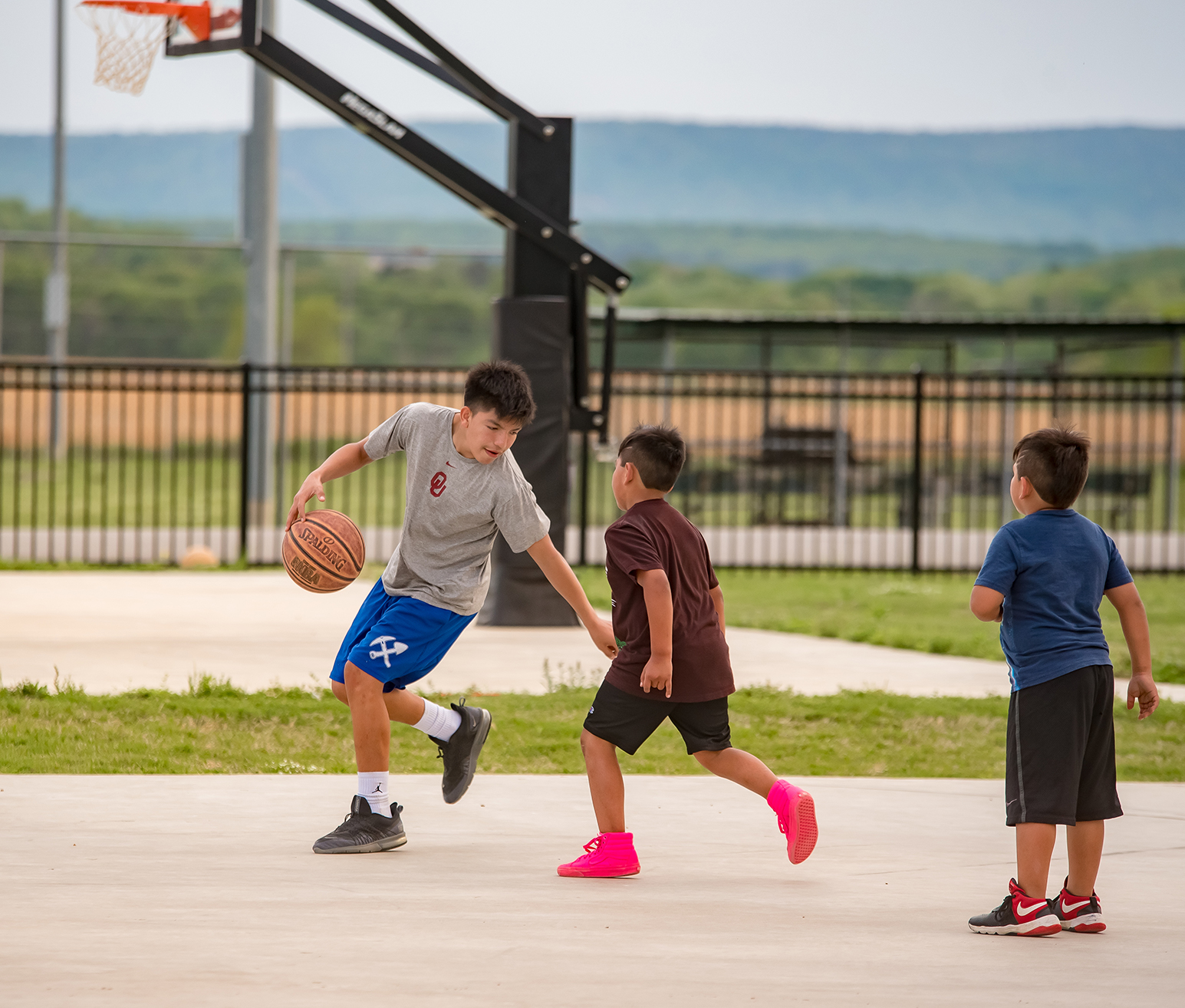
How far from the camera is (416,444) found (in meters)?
4.93

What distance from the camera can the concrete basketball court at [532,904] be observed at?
344cm

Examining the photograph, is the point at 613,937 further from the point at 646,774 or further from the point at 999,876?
the point at 646,774

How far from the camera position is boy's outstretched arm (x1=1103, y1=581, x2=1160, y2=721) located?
13.1ft

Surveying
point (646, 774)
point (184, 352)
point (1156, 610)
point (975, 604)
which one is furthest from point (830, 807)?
point (184, 352)

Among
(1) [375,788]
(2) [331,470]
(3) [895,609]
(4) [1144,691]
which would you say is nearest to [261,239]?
(3) [895,609]

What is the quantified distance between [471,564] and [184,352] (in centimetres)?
5419

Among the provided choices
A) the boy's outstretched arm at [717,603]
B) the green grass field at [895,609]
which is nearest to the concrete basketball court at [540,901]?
the boy's outstretched arm at [717,603]

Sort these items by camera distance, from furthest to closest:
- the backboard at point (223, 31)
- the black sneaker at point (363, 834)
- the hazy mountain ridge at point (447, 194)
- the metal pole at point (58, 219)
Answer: the hazy mountain ridge at point (447, 194), the metal pole at point (58, 219), the backboard at point (223, 31), the black sneaker at point (363, 834)

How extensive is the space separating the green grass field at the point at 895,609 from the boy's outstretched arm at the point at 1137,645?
4681mm

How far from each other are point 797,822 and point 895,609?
830 cm

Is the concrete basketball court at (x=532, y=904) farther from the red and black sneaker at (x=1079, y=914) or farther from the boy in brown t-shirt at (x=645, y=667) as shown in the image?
the boy in brown t-shirt at (x=645, y=667)

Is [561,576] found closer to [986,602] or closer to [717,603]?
[717,603]

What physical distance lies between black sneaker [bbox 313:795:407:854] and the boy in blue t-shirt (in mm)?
1864

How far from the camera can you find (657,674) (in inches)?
170
